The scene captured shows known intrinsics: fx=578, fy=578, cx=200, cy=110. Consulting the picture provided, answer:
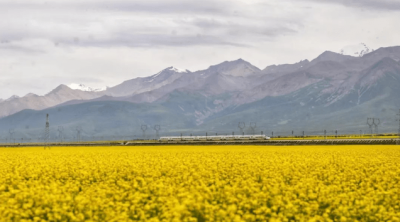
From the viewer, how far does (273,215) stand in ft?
60.6

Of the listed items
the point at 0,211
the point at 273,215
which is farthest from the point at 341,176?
the point at 0,211

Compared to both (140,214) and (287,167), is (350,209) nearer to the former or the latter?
(140,214)

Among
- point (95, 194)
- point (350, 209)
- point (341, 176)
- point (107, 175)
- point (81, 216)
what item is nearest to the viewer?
point (81, 216)

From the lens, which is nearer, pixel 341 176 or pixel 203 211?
pixel 203 211

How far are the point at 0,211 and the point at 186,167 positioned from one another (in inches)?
616

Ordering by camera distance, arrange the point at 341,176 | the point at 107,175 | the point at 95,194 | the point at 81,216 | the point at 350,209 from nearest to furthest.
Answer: the point at 81,216 < the point at 350,209 < the point at 95,194 < the point at 341,176 < the point at 107,175

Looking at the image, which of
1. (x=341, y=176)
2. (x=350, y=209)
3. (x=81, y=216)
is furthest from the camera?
(x=341, y=176)

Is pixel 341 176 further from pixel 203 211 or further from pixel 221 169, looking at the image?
pixel 203 211

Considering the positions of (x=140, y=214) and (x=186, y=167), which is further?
(x=186, y=167)

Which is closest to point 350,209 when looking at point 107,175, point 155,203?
point 155,203

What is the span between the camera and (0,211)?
19.6 metres

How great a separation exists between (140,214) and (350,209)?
744cm

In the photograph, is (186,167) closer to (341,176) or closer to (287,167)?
(287,167)

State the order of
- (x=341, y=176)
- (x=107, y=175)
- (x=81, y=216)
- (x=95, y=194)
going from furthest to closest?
(x=107, y=175)
(x=341, y=176)
(x=95, y=194)
(x=81, y=216)
